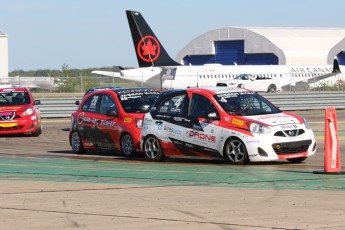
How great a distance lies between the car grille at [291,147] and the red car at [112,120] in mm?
3696

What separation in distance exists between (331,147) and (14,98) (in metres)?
15.6

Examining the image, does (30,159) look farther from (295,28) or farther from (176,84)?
(295,28)

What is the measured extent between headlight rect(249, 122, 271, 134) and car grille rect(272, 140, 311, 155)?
29 cm

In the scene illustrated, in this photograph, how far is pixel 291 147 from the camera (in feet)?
54.6

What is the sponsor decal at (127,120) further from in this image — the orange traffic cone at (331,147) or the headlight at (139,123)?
the orange traffic cone at (331,147)

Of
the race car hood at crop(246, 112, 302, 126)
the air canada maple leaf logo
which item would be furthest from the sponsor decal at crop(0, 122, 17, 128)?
the air canada maple leaf logo

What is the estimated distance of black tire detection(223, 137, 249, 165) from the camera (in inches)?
656

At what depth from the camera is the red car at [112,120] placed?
1966 centimetres

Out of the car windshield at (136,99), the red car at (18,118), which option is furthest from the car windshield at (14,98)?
the car windshield at (136,99)

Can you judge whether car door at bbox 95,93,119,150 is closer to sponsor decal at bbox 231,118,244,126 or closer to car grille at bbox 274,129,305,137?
sponsor decal at bbox 231,118,244,126

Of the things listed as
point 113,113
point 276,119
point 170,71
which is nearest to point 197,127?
point 276,119

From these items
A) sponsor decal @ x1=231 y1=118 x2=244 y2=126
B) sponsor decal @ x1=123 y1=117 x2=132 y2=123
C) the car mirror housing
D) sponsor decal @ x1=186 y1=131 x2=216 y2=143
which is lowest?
sponsor decal @ x1=186 y1=131 x2=216 y2=143

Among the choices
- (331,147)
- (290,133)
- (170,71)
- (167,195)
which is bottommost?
(167,195)

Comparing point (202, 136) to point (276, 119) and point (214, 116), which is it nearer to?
point (214, 116)
